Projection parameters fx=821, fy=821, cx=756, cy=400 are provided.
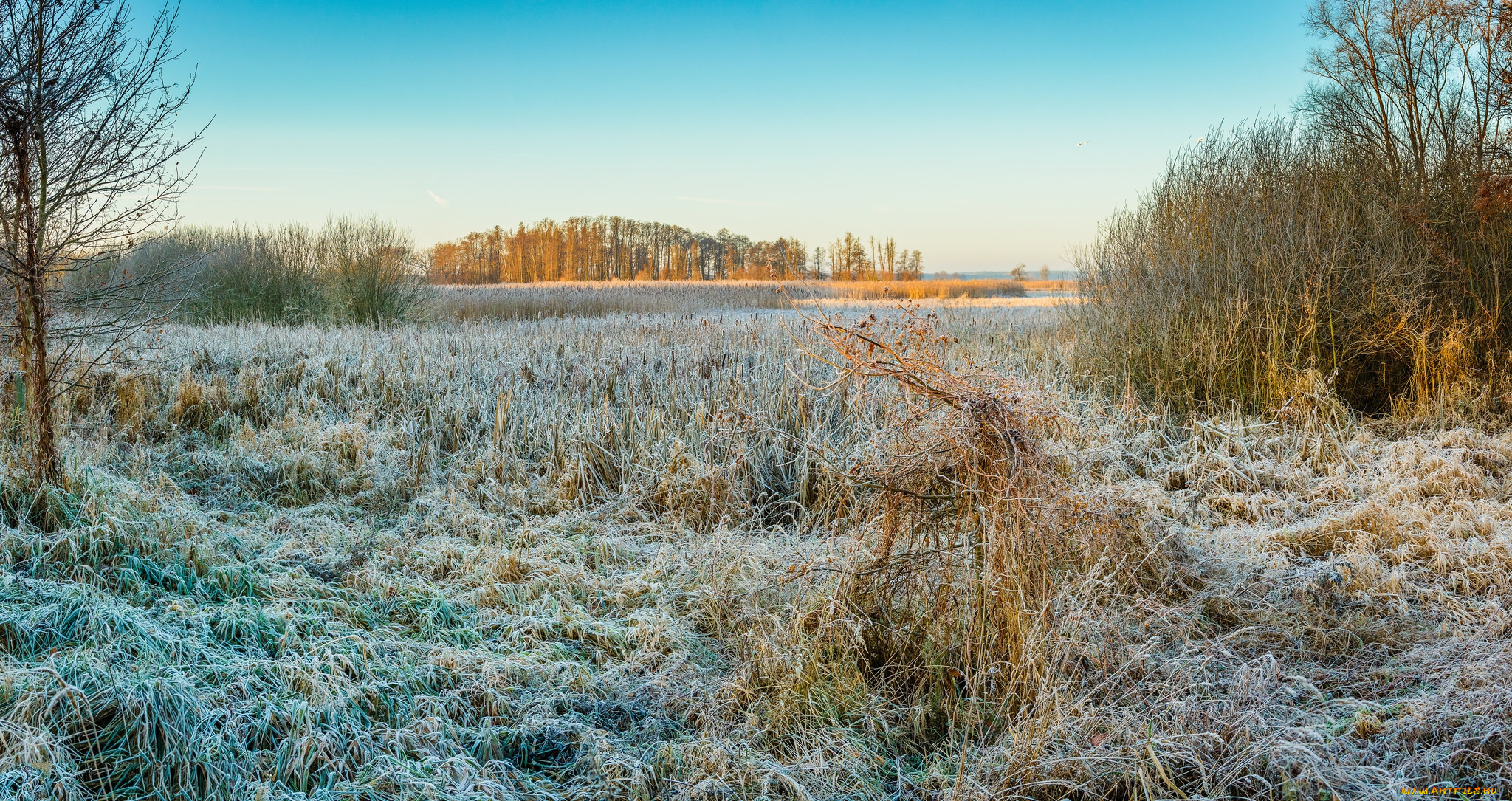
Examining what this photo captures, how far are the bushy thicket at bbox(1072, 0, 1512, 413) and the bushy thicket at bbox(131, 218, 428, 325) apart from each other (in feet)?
45.0

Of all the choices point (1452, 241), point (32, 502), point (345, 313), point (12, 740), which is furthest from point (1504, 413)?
point (345, 313)

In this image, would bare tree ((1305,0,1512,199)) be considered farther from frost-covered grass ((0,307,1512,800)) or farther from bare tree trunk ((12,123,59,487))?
bare tree trunk ((12,123,59,487))

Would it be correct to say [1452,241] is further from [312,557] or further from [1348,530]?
[312,557]

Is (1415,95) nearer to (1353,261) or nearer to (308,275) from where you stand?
(1353,261)

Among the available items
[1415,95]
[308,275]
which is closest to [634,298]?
[308,275]

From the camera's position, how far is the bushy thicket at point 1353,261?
748 centimetres

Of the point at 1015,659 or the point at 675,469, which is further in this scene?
the point at 675,469

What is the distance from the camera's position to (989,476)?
2.71 metres

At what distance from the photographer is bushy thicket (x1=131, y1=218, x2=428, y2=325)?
16578 mm

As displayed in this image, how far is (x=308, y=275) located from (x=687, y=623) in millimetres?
18091

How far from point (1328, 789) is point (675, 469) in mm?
3935

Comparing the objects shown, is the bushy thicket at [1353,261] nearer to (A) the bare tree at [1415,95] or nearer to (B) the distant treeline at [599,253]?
(A) the bare tree at [1415,95]

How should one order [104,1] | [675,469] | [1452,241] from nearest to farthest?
[104,1]
[675,469]
[1452,241]

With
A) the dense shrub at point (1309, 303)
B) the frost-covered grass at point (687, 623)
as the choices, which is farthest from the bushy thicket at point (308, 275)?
the dense shrub at point (1309, 303)
